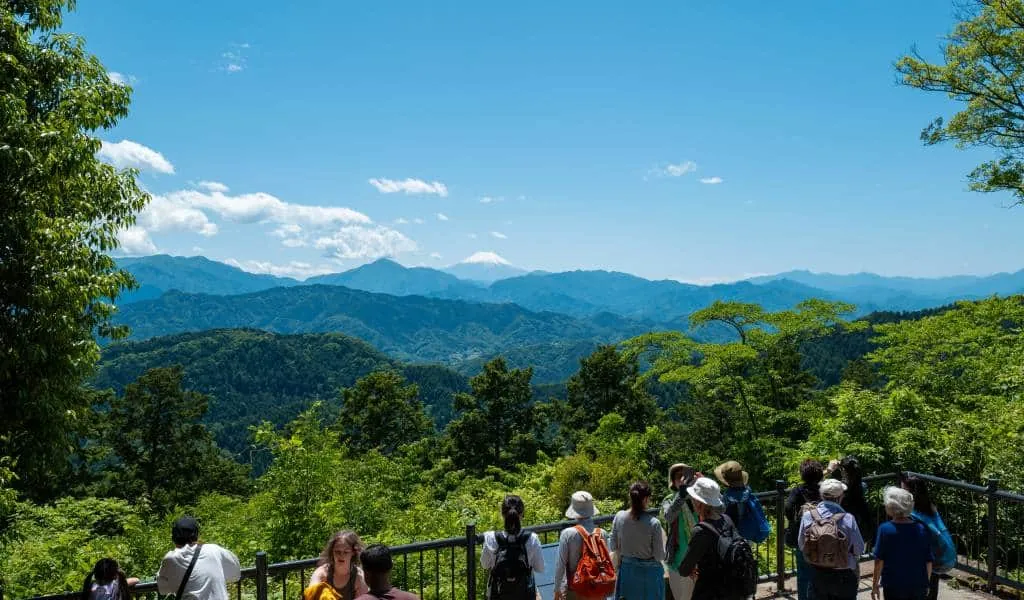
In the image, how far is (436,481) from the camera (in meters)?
35.0

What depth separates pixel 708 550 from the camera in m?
4.21

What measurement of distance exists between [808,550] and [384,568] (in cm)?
340

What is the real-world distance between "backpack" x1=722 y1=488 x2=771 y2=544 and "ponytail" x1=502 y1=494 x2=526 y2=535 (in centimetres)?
201

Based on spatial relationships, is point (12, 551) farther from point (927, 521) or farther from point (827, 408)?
point (827, 408)

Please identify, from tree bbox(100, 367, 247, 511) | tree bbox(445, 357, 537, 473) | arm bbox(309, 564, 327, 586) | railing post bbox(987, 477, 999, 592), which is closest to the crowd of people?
arm bbox(309, 564, 327, 586)

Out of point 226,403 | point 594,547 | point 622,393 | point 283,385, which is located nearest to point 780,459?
point 594,547

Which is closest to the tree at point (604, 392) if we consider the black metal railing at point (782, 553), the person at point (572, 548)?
the black metal railing at point (782, 553)

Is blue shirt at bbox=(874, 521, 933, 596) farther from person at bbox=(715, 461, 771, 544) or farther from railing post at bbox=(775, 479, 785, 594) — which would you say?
railing post at bbox=(775, 479, 785, 594)

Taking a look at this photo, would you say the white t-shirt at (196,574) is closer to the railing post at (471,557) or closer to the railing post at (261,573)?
the railing post at (261,573)

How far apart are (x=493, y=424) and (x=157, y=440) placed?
23047 millimetres

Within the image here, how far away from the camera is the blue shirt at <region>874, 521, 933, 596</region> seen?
4559 mm

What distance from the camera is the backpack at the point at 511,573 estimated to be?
445 centimetres

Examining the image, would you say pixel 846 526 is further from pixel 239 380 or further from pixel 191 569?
pixel 239 380

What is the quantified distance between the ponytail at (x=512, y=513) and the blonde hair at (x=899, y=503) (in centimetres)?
295
